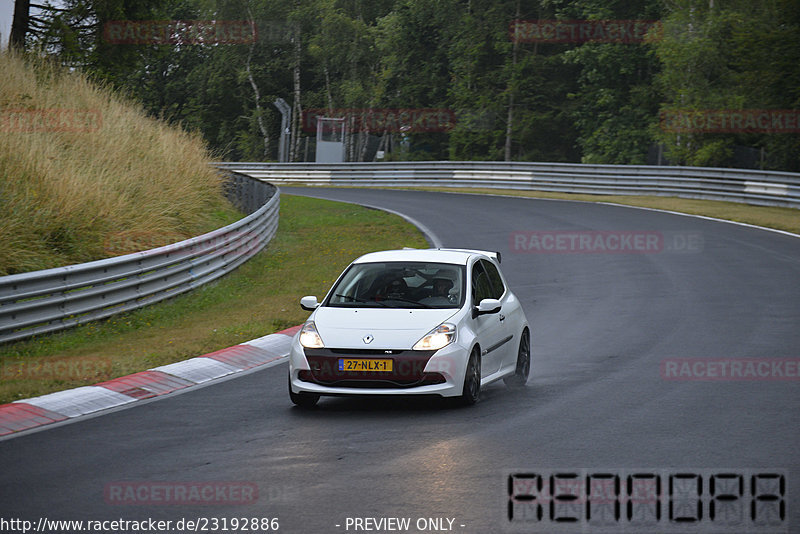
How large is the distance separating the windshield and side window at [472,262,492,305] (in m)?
0.19

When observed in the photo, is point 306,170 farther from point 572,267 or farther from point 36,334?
point 36,334

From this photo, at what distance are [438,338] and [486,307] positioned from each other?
31.6 inches

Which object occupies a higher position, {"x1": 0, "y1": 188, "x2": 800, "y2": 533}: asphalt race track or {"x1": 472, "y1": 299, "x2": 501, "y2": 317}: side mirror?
{"x1": 472, "y1": 299, "x2": 501, "y2": 317}: side mirror

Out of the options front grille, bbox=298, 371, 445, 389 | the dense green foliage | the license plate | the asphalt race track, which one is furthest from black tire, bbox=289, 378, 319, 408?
the dense green foliage

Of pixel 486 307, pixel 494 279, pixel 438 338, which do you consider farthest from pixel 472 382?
pixel 494 279

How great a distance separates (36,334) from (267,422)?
5.32 meters

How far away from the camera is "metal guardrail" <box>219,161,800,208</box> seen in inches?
1316

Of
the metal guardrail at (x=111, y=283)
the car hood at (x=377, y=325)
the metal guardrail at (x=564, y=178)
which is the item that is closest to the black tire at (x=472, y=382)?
the car hood at (x=377, y=325)

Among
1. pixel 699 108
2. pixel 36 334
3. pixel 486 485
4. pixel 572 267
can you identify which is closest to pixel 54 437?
pixel 486 485

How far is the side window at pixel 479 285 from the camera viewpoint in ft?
35.9

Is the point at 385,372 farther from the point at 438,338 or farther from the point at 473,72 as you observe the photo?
the point at 473,72

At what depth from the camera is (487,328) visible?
420 inches

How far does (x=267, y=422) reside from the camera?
938cm

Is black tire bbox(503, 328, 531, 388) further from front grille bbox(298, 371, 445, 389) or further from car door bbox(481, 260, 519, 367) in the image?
front grille bbox(298, 371, 445, 389)
